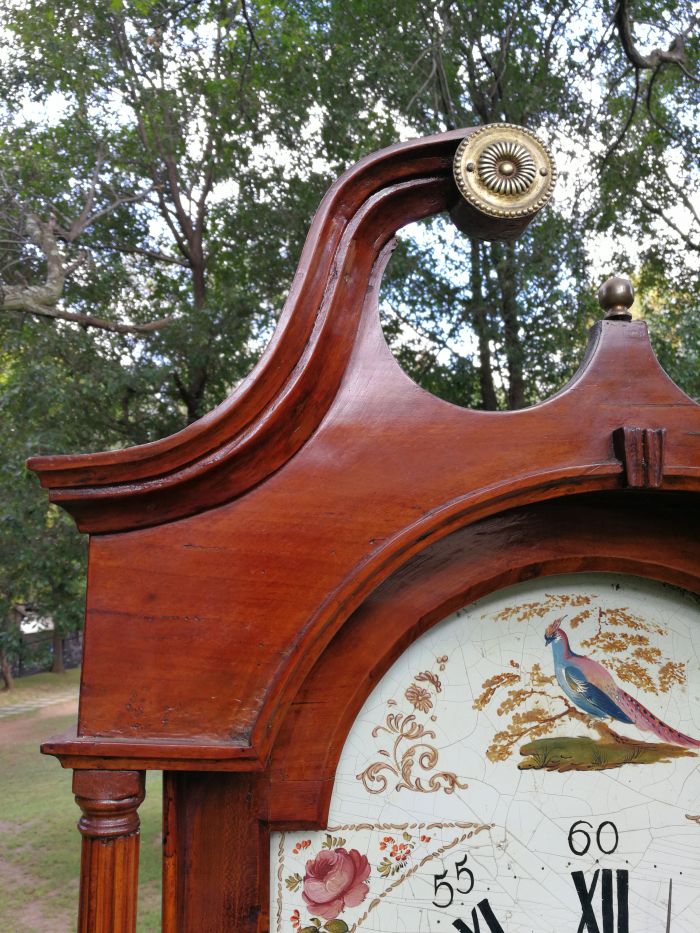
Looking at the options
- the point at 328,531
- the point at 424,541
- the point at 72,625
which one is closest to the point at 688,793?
the point at 424,541

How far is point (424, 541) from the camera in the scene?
1.15 metres

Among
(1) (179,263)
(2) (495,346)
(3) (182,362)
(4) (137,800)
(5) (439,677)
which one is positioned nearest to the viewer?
(4) (137,800)

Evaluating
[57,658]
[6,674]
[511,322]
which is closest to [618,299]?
[511,322]

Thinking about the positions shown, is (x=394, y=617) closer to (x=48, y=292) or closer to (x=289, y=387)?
(x=289, y=387)

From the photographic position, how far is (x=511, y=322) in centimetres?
542

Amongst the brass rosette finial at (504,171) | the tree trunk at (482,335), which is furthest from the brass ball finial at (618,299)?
the tree trunk at (482,335)

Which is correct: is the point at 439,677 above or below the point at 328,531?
below

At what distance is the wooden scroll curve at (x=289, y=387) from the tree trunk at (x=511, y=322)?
3.98 metres

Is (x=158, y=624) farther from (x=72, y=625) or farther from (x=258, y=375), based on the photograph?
(x=72, y=625)

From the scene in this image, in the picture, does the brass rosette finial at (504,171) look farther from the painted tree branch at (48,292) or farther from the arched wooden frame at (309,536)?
the painted tree branch at (48,292)

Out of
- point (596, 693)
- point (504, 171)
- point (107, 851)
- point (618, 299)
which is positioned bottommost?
point (107, 851)

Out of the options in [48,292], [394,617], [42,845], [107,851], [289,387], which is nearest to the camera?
[107,851]

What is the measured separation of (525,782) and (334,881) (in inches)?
13.3

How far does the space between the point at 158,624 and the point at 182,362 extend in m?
5.12
